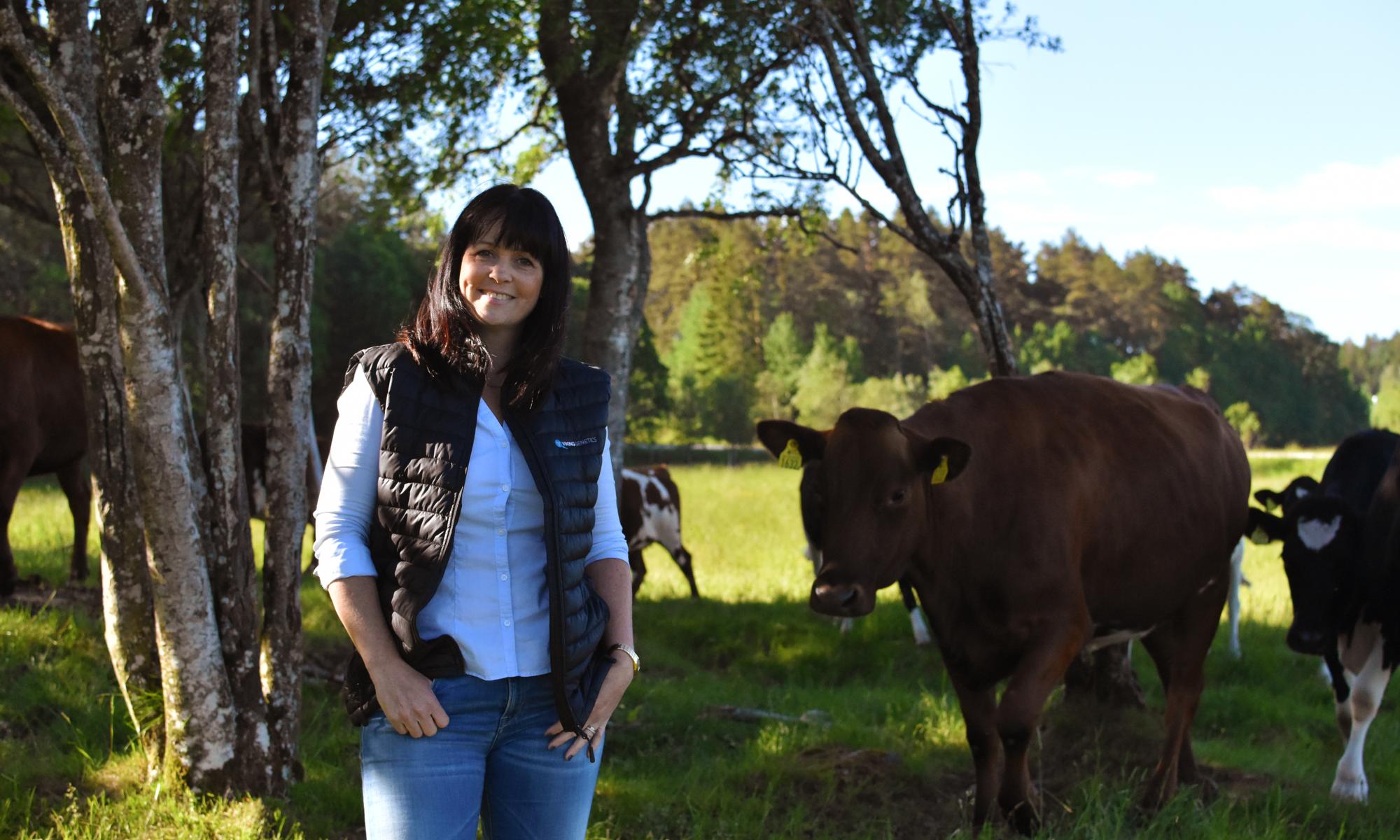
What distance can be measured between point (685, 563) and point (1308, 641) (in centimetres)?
751

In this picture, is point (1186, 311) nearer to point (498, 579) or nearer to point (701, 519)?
point (701, 519)

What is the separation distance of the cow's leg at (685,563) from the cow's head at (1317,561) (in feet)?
22.2

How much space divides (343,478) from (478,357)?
39 cm

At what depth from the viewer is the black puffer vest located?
2.53 m

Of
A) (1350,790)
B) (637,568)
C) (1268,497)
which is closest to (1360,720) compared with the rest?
(1350,790)

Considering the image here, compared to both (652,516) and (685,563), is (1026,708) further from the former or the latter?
(652,516)

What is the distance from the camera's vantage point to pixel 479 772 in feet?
8.46

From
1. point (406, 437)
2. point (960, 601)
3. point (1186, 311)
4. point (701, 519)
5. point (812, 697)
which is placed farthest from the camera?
point (1186, 311)

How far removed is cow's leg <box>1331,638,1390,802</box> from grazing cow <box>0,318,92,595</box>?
26.9ft

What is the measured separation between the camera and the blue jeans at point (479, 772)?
8.24ft

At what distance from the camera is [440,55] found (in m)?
9.18

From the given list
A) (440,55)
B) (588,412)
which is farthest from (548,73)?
(588,412)

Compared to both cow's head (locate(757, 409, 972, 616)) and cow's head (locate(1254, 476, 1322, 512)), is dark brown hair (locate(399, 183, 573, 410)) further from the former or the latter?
cow's head (locate(1254, 476, 1322, 512))

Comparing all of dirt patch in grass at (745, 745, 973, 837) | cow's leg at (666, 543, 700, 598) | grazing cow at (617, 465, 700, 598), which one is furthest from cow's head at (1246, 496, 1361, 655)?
grazing cow at (617, 465, 700, 598)
